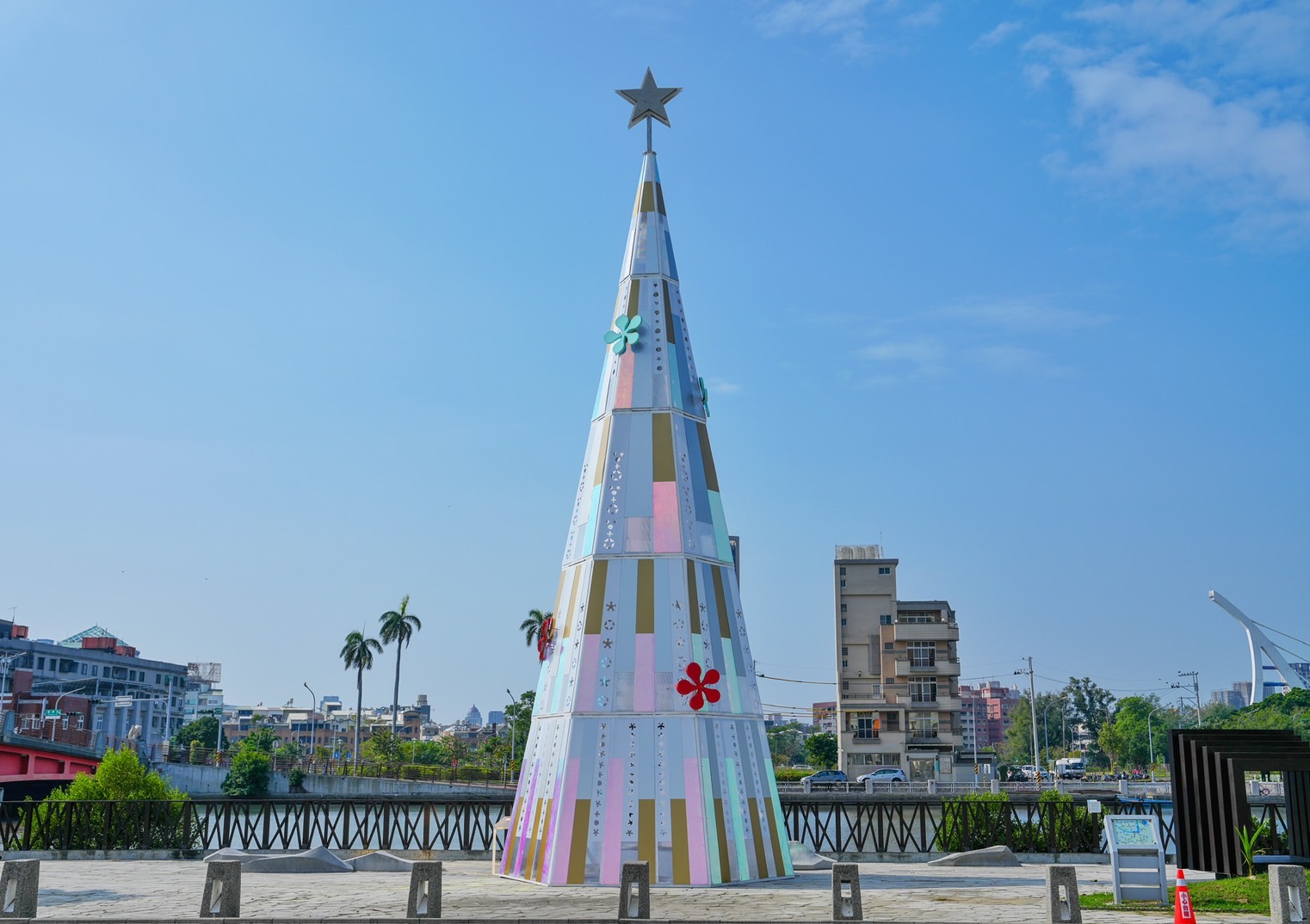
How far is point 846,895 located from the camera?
14.2 meters

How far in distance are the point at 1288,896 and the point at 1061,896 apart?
2.47m

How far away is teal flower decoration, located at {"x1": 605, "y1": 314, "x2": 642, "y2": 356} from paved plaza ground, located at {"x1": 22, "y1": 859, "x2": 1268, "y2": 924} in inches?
383

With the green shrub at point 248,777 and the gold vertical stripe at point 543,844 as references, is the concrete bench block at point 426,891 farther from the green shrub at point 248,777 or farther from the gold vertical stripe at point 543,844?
the green shrub at point 248,777

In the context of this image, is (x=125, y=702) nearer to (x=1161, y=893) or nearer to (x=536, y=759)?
(x=536, y=759)

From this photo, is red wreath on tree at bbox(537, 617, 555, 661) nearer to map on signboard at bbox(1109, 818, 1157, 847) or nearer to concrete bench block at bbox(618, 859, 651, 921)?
concrete bench block at bbox(618, 859, 651, 921)

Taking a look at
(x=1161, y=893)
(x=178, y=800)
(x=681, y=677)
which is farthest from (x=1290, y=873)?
(x=178, y=800)

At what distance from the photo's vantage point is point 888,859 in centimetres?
2741

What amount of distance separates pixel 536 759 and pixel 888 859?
11567 mm

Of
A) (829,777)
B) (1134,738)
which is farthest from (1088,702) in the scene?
(829,777)

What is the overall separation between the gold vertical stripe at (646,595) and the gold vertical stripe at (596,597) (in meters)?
0.62

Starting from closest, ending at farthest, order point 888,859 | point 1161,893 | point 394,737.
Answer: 1. point 1161,893
2. point 888,859
3. point 394,737

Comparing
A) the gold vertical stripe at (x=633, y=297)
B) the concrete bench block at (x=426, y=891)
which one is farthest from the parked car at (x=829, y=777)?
the concrete bench block at (x=426, y=891)

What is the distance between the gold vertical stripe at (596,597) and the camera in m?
19.7

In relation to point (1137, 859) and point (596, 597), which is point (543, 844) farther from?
point (1137, 859)
